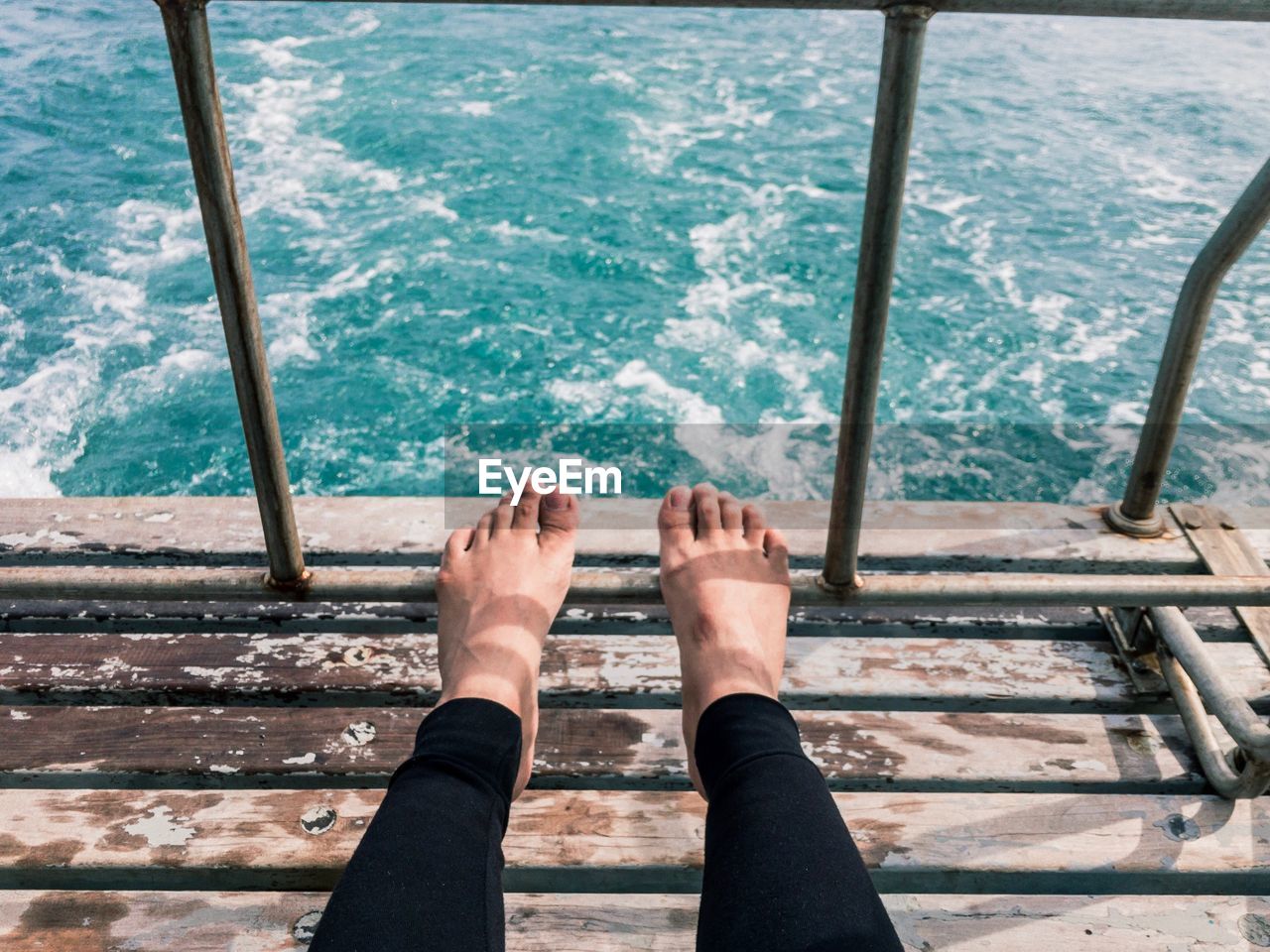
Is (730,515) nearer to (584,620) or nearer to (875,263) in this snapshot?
(584,620)

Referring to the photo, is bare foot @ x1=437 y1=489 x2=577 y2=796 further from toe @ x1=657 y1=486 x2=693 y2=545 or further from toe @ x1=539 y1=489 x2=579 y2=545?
toe @ x1=657 y1=486 x2=693 y2=545

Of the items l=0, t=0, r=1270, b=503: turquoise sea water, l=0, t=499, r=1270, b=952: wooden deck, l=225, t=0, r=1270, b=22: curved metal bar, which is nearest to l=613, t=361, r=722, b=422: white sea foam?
l=0, t=0, r=1270, b=503: turquoise sea water

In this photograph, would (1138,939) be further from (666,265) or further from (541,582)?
(666,265)

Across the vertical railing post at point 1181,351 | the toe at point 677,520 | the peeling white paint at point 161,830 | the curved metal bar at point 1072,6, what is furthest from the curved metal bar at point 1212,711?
the peeling white paint at point 161,830

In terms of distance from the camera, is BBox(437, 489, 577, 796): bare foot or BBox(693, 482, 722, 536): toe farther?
BBox(693, 482, 722, 536): toe

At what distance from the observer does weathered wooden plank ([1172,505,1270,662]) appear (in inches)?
51.0

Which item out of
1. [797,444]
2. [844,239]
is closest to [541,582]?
[797,444]

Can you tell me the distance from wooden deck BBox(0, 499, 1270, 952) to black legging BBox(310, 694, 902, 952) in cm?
16

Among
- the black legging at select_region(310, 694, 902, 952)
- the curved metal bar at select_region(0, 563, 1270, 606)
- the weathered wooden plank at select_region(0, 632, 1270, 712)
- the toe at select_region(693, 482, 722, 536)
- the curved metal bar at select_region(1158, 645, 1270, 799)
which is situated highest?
the curved metal bar at select_region(0, 563, 1270, 606)

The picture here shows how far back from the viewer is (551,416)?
5.75 meters

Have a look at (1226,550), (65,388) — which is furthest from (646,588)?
(65,388)

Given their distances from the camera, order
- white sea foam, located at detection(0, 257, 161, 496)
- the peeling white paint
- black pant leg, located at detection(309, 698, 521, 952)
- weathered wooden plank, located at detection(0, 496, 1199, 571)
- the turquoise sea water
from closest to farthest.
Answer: black pant leg, located at detection(309, 698, 521, 952)
the peeling white paint
weathered wooden plank, located at detection(0, 496, 1199, 571)
white sea foam, located at detection(0, 257, 161, 496)
the turquoise sea water

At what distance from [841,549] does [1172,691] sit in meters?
0.60

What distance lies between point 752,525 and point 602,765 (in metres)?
0.38
